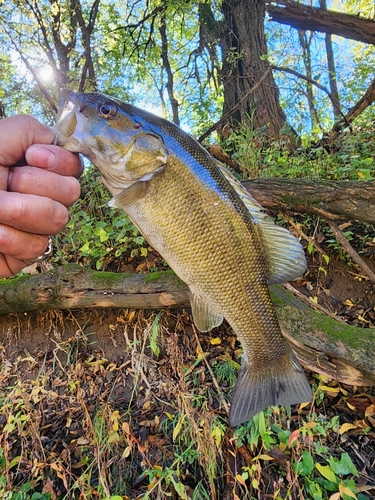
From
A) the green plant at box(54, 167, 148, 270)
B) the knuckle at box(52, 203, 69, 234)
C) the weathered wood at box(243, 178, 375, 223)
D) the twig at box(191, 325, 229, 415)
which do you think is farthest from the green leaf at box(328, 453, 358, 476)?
the green plant at box(54, 167, 148, 270)

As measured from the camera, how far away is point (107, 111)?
137 cm

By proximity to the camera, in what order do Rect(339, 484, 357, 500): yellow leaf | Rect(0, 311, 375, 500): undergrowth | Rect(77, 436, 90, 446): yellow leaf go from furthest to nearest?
Rect(77, 436, 90, 446): yellow leaf
Rect(0, 311, 375, 500): undergrowth
Rect(339, 484, 357, 500): yellow leaf

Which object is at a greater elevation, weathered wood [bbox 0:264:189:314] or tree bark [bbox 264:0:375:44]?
tree bark [bbox 264:0:375:44]

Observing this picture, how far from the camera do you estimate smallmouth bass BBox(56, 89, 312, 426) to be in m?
1.35

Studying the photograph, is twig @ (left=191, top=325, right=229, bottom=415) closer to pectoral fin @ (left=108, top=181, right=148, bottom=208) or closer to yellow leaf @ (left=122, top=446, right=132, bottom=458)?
yellow leaf @ (left=122, top=446, right=132, bottom=458)

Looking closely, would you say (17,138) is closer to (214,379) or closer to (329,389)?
(214,379)

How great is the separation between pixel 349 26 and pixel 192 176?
4899mm

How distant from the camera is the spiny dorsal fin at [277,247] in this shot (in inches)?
63.2

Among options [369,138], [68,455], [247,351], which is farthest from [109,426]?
[369,138]

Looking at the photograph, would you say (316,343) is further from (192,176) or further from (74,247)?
(74,247)

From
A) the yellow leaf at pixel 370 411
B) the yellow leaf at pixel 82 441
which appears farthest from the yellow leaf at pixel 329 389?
the yellow leaf at pixel 82 441

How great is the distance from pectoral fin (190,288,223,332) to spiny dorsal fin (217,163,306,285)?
12.4 inches

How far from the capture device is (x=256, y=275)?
62.9 inches

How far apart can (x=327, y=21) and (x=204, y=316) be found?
5.08m
